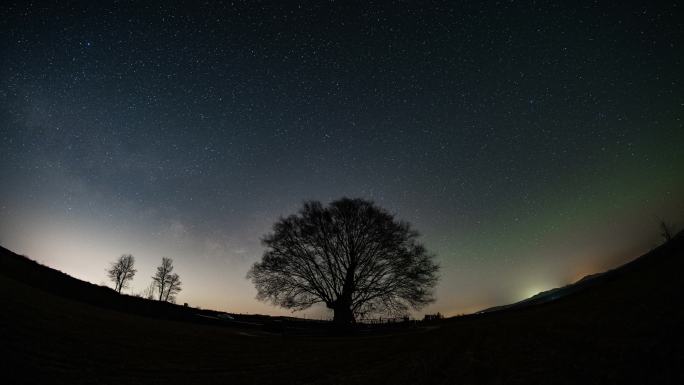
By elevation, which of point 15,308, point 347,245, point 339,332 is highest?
point 347,245

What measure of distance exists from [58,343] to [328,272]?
1769 cm

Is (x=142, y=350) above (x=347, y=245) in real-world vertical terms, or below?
below

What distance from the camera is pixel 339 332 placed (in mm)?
20656

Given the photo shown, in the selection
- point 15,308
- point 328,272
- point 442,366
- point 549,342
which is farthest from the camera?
point 328,272

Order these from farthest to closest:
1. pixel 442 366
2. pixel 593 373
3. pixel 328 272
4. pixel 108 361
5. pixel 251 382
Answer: pixel 328 272
pixel 108 361
pixel 251 382
pixel 442 366
pixel 593 373

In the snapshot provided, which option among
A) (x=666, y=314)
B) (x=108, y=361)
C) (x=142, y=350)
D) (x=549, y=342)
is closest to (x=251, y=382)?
(x=108, y=361)

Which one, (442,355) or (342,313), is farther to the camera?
(342,313)

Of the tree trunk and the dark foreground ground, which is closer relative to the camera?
the dark foreground ground

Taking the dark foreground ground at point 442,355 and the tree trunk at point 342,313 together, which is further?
the tree trunk at point 342,313

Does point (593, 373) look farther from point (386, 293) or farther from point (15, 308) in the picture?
point (386, 293)

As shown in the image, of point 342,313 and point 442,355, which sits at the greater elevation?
point 342,313

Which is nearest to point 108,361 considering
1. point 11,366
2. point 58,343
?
point 58,343

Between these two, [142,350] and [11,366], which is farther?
[142,350]

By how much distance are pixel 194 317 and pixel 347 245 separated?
49.8 ft
